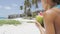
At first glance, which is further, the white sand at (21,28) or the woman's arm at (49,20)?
the white sand at (21,28)

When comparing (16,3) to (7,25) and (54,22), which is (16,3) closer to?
(7,25)

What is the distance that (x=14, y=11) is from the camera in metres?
5.30

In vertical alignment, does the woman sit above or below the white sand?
above

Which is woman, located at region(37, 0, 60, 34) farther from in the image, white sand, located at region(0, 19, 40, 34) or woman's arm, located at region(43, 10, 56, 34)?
white sand, located at region(0, 19, 40, 34)

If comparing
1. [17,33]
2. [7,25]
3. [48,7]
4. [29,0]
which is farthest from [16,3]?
[48,7]

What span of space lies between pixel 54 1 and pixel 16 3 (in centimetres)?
501

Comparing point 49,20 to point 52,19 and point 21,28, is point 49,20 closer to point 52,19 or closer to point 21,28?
point 52,19

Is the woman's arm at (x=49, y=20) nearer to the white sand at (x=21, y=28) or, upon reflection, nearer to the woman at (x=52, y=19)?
the woman at (x=52, y=19)

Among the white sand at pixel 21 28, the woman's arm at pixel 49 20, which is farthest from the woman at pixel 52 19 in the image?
the white sand at pixel 21 28

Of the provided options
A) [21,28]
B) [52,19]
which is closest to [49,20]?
[52,19]

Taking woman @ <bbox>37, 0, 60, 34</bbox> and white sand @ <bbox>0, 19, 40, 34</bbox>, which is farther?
white sand @ <bbox>0, 19, 40, 34</bbox>

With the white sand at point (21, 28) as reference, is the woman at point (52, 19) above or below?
above

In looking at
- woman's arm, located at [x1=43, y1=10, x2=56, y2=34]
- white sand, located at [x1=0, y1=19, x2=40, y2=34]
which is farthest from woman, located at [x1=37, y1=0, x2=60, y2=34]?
white sand, located at [x1=0, y1=19, x2=40, y2=34]

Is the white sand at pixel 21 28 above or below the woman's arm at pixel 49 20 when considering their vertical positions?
below
